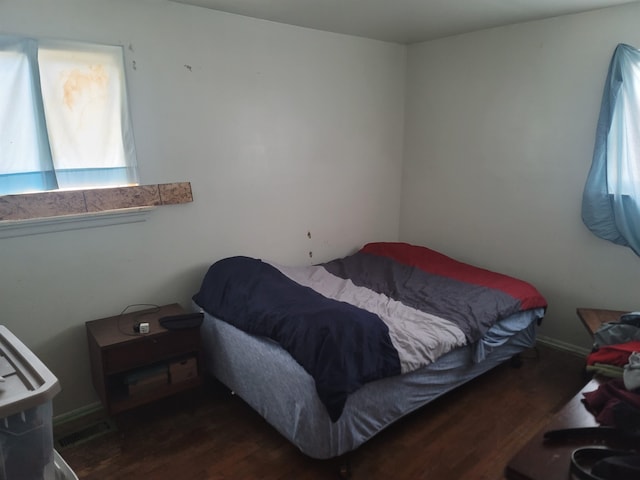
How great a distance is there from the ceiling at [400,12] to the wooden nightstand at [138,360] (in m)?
1.92

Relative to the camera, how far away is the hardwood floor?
2.04m

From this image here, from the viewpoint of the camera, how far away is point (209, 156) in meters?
2.82

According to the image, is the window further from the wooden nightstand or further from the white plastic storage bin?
the white plastic storage bin

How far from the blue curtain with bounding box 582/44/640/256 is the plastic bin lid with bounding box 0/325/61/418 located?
3.08m

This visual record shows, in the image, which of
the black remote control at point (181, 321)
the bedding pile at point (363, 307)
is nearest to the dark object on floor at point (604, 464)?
the bedding pile at point (363, 307)

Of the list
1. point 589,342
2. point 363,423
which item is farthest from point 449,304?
point 589,342

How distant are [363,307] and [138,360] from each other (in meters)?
1.30

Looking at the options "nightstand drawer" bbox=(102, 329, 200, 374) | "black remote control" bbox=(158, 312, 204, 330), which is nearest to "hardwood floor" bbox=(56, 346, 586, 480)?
"nightstand drawer" bbox=(102, 329, 200, 374)

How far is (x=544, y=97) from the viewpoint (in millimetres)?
3066

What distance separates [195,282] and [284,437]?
3.85 feet

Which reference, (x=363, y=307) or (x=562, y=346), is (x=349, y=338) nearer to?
(x=363, y=307)

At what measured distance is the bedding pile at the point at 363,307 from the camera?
196 centimetres

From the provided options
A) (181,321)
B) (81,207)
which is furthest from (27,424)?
(81,207)

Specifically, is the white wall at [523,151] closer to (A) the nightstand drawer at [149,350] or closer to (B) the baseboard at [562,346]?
(B) the baseboard at [562,346]
